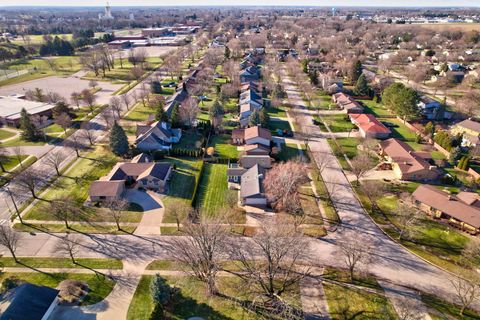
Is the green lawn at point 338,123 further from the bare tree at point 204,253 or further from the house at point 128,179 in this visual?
the bare tree at point 204,253

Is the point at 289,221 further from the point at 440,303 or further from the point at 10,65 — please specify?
the point at 10,65

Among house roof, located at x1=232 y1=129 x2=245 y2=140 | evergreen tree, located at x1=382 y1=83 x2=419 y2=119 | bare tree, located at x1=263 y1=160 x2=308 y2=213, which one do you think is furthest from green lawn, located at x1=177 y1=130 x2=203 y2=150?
evergreen tree, located at x1=382 y1=83 x2=419 y2=119

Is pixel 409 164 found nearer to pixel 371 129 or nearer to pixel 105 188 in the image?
pixel 371 129

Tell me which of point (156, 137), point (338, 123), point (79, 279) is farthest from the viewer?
point (338, 123)

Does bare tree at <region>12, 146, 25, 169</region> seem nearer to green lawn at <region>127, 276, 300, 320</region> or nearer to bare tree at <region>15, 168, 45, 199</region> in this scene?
bare tree at <region>15, 168, 45, 199</region>

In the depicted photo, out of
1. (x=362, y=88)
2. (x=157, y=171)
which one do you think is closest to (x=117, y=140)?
(x=157, y=171)

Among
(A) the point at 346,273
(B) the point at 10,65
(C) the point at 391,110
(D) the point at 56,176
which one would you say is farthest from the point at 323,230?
(B) the point at 10,65

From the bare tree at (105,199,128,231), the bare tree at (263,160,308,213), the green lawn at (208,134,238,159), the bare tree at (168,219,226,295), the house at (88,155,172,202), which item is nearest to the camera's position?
the bare tree at (168,219,226,295)
